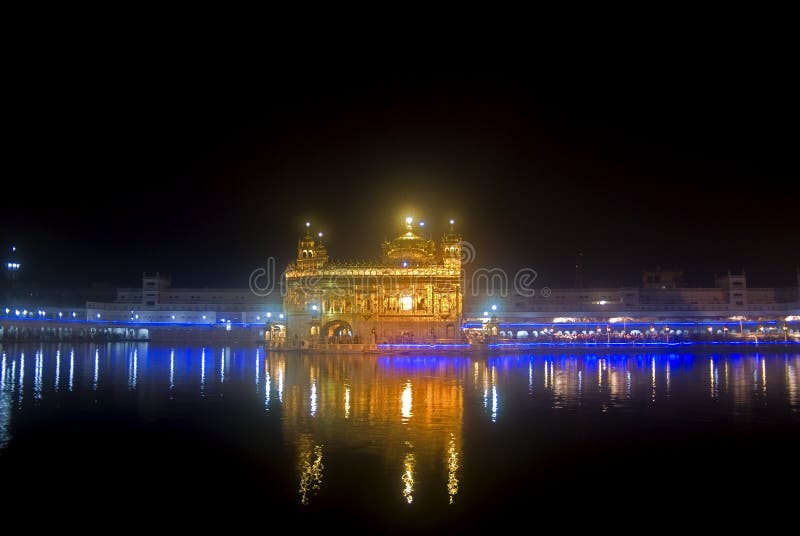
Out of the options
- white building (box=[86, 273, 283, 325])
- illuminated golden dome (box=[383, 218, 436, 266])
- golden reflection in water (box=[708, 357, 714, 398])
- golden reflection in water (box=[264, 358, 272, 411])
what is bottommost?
golden reflection in water (box=[708, 357, 714, 398])

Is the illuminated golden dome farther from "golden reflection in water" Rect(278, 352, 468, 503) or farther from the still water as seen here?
the still water

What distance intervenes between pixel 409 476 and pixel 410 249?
44668mm

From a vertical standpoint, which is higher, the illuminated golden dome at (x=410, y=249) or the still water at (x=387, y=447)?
the illuminated golden dome at (x=410, y=249)

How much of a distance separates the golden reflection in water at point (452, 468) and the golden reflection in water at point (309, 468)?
195cm

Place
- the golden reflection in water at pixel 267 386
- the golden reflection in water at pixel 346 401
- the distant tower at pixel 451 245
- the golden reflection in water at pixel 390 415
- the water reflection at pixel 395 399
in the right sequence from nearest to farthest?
the golden reflection in water at pixel 390 415, the water reflection at pixel 395 399, the golden reflection in water at pixel 346 401, the golden reflection in water at pixel 267 386, the distant tower at pixel 451 245

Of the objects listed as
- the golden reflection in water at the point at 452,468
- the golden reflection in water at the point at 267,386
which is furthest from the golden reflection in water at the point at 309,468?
the golden reflection in water at the point at 267,386

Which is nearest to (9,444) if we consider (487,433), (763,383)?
(487,433)

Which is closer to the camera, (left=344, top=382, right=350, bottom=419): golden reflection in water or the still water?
the still water

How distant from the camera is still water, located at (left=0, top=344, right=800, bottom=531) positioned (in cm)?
970

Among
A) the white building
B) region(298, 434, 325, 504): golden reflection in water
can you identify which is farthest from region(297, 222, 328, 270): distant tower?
region(298, 434, 325, 504): golden reflection in water

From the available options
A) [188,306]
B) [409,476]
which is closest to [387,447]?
[409,476]

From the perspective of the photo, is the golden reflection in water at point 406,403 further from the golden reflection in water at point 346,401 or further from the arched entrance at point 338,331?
the arched entrance at point 338,331

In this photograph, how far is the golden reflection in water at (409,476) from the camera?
32.2ft

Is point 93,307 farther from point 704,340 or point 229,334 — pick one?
point 704,340
